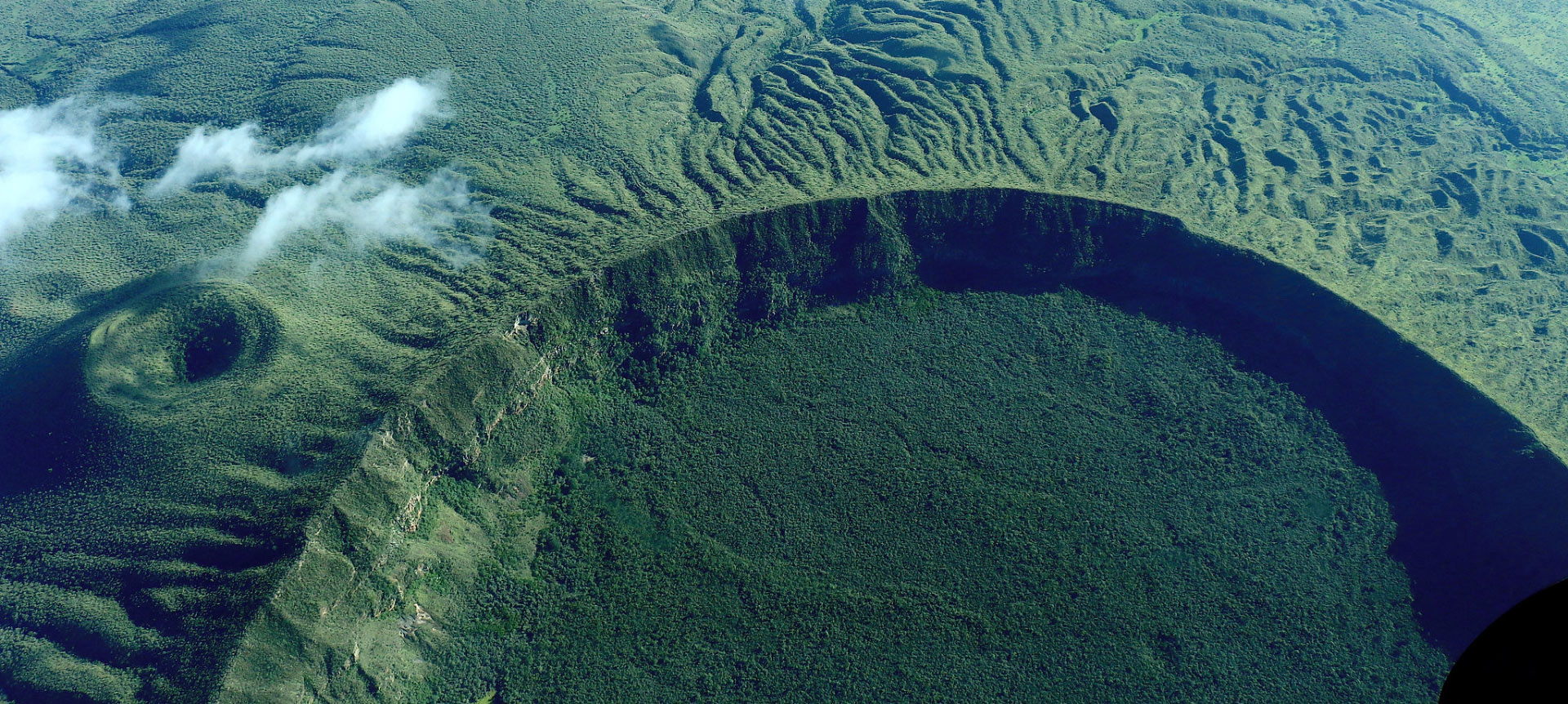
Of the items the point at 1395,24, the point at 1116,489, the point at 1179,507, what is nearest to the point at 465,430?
the point at 1116,489

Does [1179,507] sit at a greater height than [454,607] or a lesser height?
greater

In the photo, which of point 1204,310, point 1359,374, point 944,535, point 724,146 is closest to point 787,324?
point 944,535

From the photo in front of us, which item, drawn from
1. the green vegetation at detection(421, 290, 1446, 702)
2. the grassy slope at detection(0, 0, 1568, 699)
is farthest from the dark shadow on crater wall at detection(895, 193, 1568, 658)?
the grassy slope at detection(0, 0, 1568, 699)

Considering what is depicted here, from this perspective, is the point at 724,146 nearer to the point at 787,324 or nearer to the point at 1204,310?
the point at 787,324

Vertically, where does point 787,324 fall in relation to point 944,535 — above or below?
above

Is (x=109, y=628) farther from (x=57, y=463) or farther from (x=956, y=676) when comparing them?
(x=956, y=676)

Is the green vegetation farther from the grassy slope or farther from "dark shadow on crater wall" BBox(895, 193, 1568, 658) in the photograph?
the grassy slope

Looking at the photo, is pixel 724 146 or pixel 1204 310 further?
pixel 724 146
